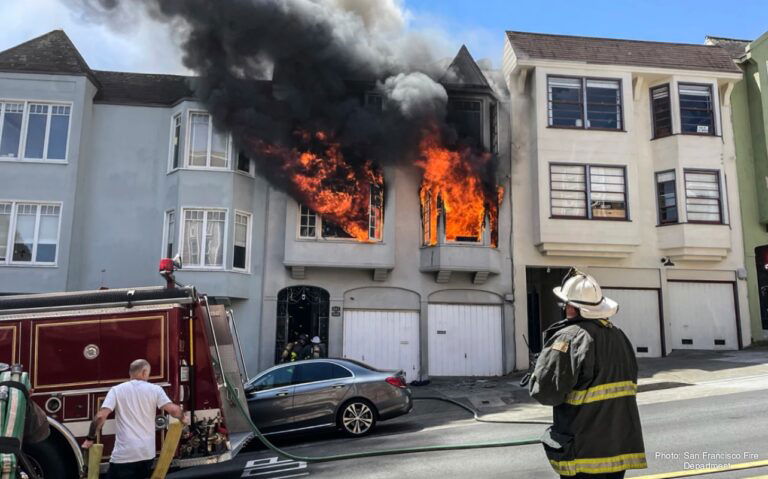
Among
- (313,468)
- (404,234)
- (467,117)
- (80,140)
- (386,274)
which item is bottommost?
(313,468)

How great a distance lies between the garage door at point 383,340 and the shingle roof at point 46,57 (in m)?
10.9

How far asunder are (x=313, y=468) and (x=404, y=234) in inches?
433

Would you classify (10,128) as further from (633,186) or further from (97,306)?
(633,186)

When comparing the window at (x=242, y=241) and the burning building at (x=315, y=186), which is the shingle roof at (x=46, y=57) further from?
the window at (x=242, y=241)

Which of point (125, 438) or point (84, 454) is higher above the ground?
point (125, 438)

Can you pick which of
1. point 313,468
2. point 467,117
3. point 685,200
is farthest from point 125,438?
point 685,200

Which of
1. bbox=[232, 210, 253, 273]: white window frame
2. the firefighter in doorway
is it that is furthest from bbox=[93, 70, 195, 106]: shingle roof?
the firefighter in doorway

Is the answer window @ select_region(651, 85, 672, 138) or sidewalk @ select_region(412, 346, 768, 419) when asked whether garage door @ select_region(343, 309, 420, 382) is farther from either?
window @ select_region(651, 85, 672, 138)

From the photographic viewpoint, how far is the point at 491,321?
18109 millimetres

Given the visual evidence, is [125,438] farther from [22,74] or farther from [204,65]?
[22,74]

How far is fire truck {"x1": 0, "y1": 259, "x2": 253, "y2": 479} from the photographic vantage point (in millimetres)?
6852

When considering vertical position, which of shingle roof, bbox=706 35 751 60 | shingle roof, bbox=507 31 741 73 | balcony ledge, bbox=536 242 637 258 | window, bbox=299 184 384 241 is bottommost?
balcony ledge, bbox=536 242 637 258

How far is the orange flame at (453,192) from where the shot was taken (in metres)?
17.6

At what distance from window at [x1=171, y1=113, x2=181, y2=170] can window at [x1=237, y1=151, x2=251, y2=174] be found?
5.79 feet
